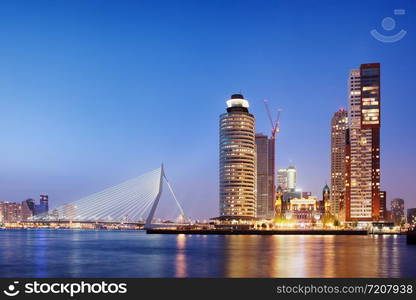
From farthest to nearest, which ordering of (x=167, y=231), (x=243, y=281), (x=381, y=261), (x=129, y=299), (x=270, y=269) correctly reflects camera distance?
(x=167, y=231) → (x=381, y=261) → (x=270, y=269) → (x=243, y=281) → (x=129, y=299)

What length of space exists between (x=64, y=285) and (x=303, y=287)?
1136 cm

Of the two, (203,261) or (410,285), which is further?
(203,261)

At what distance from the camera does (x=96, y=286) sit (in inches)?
919

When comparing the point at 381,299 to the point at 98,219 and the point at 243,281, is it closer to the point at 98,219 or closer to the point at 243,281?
the point at 243,281

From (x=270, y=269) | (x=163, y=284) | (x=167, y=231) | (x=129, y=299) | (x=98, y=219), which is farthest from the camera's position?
(x=167, y=231)

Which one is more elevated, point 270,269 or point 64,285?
point 64,285

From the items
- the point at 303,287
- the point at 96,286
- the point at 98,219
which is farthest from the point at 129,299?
the point at 98,219

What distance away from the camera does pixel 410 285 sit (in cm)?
2391

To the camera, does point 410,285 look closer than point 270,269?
Yes

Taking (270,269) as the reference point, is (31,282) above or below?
above

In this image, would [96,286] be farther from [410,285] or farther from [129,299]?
[410,285]

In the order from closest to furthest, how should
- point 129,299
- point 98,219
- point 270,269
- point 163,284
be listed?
point 129,299, point 163,284, point 270,269, point 98,219

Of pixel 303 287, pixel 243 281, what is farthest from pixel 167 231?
pixel 303 287

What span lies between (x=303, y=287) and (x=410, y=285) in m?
4.95
